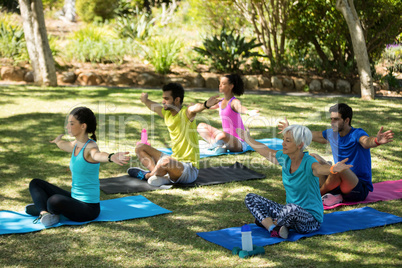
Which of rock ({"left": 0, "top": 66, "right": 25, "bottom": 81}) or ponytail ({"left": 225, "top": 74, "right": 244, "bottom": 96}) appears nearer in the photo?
ponytail ({"left": 225, "top": 74, "right": 244, "bottom": 96})

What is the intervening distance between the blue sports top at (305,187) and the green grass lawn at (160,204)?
11.1 inches

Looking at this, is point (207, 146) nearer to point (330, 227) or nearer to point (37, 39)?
point (330, 227)

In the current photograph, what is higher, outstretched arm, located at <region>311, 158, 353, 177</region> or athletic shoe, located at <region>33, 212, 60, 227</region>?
outstretched arm, located at <region>311, 158, 353, 177</region>

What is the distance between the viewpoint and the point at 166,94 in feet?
20.9

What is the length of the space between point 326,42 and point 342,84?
4.52 feet

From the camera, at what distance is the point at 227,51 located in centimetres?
1525

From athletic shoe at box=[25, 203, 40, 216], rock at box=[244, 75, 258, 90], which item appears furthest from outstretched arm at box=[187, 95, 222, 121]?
rock at box=[244, 75, 258, 90]

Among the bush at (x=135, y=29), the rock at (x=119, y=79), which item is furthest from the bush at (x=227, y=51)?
the bush at (x=135, y=29)

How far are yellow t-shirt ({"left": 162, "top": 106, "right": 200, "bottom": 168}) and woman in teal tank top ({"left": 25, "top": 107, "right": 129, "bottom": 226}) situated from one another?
162cm

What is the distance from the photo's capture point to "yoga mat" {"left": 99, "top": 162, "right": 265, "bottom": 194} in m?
6.19

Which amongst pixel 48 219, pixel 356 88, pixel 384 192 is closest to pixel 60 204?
pixel 48 219

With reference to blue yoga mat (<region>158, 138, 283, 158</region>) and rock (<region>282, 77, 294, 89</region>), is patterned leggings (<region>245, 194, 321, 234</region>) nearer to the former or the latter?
blue yoga mat (<region>158, 138, 283, 158</region>)

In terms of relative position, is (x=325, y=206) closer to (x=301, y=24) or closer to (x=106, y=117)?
(x=106, y=117)

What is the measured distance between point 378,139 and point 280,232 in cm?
154
